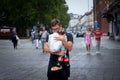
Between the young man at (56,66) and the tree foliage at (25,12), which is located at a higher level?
the tree foliage at (25,12)

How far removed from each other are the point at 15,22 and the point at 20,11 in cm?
323

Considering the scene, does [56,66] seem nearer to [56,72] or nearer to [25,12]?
[56,72]

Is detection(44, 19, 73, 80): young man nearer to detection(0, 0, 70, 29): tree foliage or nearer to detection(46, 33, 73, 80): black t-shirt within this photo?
detection(46, 33, 73, 80): black t-shirt

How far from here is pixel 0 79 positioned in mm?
14125

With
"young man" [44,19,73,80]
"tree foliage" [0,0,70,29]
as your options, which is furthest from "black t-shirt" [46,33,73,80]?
"tree foliage" [0,0,70,29]

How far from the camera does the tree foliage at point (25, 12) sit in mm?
80375

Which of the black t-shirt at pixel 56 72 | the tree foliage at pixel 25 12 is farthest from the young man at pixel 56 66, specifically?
the tree foliage at pixel 25 12

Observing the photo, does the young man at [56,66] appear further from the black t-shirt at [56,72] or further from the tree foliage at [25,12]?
the tree foliage at [25,12]

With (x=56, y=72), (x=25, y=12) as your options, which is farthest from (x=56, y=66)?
(x=25, y=12)

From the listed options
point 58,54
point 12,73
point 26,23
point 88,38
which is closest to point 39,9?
point 26,23

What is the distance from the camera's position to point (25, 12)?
81.0 m

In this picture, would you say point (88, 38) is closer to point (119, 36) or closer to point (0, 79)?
point (0, 79)

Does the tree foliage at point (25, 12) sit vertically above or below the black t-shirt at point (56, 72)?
above

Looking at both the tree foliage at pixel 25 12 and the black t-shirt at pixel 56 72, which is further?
the tree foliage at pixel 25 12
